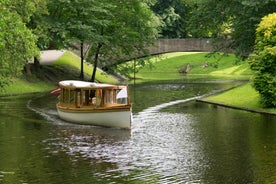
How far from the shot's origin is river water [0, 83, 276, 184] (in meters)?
21.7

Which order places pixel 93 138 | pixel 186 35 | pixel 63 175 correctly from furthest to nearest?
pixel 186 35
pixel 93 138
pixel 63 175

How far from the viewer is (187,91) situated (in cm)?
6147

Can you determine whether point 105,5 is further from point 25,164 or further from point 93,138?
point 25,164

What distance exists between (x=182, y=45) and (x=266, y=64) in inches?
1778

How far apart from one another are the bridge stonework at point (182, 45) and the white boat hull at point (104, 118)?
47.2 m

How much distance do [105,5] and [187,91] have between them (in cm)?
1416

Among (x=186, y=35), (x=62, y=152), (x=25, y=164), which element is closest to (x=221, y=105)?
(x=62, y=152)

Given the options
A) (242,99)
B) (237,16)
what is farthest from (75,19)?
(242,99)

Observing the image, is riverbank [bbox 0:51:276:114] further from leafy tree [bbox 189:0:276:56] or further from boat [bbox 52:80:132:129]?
boat [bbox 52:80:132:129]

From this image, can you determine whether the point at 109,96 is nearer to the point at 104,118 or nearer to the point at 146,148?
the point at 104,118

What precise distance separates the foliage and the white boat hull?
1114 centimetres

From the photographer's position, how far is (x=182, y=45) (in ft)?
278

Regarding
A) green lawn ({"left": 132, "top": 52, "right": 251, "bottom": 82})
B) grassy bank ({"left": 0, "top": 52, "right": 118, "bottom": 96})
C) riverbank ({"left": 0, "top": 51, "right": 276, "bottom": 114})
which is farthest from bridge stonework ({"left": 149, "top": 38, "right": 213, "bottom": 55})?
grassy bank ({"left": 0, "top": 52, "right": 118, "bottom": 96})

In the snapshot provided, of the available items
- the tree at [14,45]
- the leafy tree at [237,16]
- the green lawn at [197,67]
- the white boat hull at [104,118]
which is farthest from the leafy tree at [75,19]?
the green lawn at [197,67]
